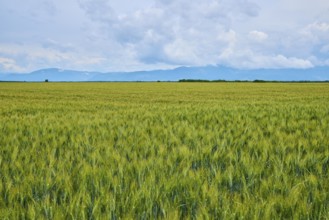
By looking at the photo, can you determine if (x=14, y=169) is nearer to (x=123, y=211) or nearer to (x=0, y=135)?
(x=123, y=211)

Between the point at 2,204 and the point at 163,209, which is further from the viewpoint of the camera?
the point at 2,204

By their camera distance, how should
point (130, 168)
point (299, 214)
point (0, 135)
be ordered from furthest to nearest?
point (0, 135) < point (130, 168) < point (299, 214)

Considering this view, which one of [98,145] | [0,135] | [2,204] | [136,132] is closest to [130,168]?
[2,204]

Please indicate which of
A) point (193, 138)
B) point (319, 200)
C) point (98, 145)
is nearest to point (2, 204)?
point (98, 145)

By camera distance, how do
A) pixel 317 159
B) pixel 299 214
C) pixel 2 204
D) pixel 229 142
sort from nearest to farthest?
pixel 299 214 → pixel 2 204 → pixel 317 159 → pixel 229 142

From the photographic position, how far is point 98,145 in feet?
13.3

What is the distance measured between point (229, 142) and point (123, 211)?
2693 millimetres

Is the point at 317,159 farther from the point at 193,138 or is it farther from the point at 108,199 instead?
the point at 108,199

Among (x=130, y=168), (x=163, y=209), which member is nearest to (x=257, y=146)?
(x=130, y=168)

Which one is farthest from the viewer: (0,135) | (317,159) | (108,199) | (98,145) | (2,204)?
(0,135)

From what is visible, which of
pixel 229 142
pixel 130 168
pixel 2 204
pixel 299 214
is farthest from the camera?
pixel 229 142

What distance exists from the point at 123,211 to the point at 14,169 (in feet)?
4.67

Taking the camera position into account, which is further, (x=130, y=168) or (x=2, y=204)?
(x=130, y=168)

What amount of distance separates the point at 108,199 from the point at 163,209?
371 mm
